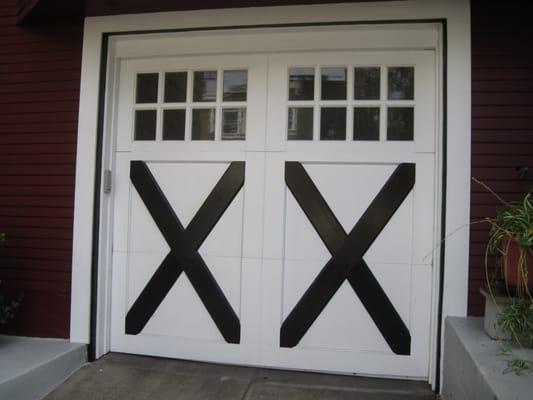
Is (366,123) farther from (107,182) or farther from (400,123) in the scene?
(107,182)

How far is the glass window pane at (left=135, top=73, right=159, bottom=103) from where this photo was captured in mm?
2721

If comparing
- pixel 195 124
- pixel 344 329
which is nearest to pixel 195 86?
pixel 195 124

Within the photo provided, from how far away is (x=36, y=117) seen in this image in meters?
2.70

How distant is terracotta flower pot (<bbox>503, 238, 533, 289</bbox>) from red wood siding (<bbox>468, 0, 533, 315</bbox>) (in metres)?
0.35

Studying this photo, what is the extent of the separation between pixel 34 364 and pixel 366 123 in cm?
270

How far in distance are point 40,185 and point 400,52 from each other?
9.24 feet

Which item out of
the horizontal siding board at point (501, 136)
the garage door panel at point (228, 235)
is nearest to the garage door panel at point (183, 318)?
the garage door panel at point (228, 235)

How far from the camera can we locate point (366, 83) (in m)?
2.49

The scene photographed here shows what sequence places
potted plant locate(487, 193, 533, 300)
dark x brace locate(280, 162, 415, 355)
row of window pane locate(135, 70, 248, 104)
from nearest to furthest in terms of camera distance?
potted plant locate(487, 193, 533, 300), dark x brace locate(280, 162, 415, 355), row of window pane locate(135, 70, 248, 104)

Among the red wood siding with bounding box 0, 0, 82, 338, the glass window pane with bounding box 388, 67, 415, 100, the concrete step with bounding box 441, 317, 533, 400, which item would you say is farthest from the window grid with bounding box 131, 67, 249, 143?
the concrete step with bounding box 441, 317, 533, 400

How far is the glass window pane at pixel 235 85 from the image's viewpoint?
2.61 m

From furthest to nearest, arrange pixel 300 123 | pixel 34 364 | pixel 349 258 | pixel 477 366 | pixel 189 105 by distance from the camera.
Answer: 1. pixel 189 105
2. pixel 300 123
3. pixel 349 258
4. pixel 34 364
5. pixel 477 366

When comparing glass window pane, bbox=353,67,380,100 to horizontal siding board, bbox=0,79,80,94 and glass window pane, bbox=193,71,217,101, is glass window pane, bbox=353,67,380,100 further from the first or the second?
horizontal siding board, bbox=0,79,80,94

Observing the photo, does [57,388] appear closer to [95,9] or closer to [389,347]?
[389,347]
